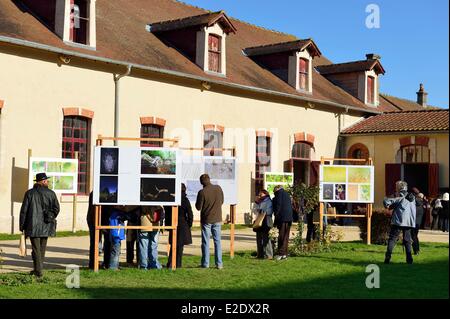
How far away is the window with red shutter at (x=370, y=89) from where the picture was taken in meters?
30.1

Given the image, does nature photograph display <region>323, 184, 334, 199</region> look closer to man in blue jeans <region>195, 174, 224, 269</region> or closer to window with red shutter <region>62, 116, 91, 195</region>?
man in blue jeans <region>195, 174, 224, 269</region>

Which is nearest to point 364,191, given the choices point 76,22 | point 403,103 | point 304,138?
point 76,22

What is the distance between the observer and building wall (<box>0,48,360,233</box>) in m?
17.4

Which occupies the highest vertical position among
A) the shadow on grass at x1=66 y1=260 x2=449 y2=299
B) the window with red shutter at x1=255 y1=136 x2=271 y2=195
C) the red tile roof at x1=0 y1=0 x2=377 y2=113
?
the red tile roof at x1=0 y1=0 x2=377 y2=113

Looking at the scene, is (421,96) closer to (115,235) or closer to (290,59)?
(290,59)

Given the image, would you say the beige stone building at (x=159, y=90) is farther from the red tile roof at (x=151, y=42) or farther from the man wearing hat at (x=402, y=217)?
the man wearing hat at (x=402, y=217)

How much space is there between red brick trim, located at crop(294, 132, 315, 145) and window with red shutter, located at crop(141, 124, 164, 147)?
260 inches

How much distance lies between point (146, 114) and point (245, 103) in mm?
4466

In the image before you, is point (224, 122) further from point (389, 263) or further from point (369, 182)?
point (389, 263)

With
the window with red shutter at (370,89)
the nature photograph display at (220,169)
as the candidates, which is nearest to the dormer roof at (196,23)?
the window with red shutter at (370,89)

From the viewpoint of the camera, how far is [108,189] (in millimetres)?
10906

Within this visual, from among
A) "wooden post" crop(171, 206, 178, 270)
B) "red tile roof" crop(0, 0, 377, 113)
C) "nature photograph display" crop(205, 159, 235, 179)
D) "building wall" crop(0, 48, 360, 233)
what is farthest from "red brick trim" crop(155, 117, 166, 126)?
"wooden post" crop(171, 206, 178, 270)

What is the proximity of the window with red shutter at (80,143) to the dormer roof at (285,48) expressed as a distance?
9755 millimetres

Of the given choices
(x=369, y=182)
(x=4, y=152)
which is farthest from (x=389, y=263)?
(x=4, y=152)
